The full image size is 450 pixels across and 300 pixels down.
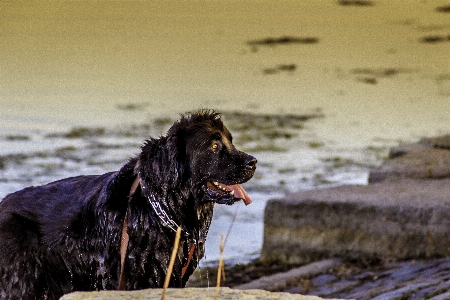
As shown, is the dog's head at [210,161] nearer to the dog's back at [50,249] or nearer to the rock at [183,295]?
the dog's back at [50,249]

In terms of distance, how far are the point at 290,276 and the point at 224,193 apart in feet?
9.39

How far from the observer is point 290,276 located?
974cm

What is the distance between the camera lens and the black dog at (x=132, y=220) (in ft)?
22.4

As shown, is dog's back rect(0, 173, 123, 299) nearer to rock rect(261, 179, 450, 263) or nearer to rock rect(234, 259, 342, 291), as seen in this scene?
rock rect(234, 259, 342, 291)

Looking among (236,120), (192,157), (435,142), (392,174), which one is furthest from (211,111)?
(236,120)

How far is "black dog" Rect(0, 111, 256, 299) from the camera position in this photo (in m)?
6.81

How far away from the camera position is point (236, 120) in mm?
16625

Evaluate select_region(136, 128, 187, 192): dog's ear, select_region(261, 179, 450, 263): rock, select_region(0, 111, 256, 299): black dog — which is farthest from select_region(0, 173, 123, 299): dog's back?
select_region(261, 179, 450, 263): rock

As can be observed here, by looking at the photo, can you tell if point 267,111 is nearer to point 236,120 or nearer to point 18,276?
point 236,120

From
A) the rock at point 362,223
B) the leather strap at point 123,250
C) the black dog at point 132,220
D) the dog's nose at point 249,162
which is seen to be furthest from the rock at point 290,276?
the leather strap at point 123,250

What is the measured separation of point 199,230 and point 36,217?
969 mm

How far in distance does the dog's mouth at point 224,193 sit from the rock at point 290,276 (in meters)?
2.66

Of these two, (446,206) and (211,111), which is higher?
(211,111)

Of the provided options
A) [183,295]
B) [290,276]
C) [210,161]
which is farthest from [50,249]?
[290,276]
